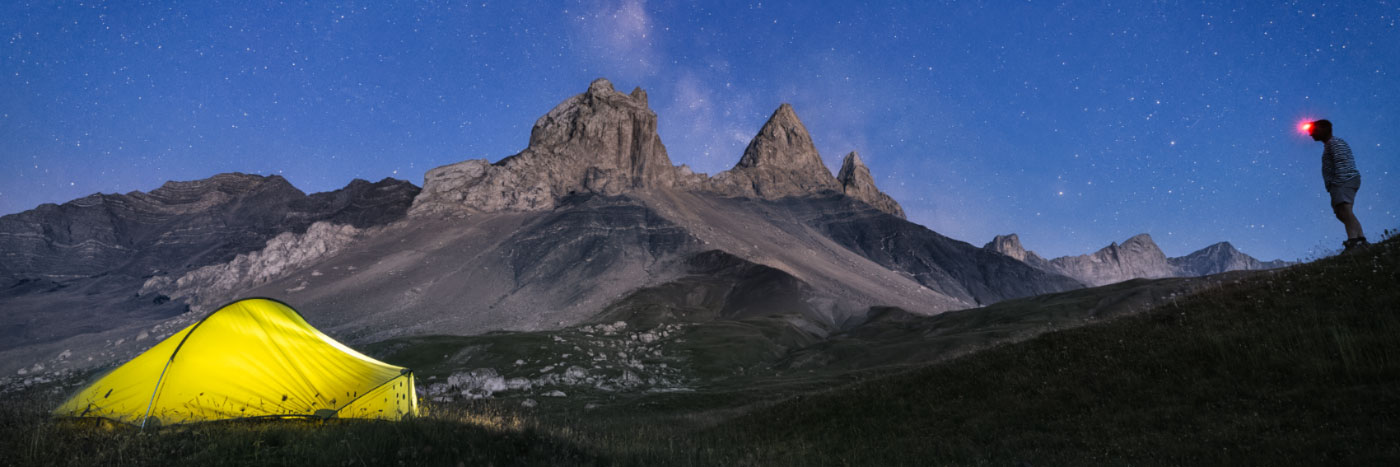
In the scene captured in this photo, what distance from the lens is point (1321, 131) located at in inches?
582

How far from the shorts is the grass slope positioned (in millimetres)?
1285

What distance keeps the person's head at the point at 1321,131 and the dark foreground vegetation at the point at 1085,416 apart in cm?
287

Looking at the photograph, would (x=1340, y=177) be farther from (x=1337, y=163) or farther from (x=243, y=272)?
(x=243, y=272)

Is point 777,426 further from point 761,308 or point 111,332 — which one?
point 111,332

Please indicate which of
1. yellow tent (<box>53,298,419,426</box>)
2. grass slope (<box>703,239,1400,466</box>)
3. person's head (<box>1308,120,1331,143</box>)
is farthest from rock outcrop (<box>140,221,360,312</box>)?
person's head (<box>1308,120,1331,143</box>)

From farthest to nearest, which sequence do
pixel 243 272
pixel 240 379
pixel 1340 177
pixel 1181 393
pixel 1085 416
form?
pixel 243 272, pixel 240 379, pixel 1340 177, pixel 1085 416, pixel 1181 393

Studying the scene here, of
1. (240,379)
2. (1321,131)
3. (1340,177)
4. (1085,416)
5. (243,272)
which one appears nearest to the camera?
(1085,416)

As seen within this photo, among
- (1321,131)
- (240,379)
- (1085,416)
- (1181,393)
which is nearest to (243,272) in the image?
(240,379)

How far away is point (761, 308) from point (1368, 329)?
13732cm

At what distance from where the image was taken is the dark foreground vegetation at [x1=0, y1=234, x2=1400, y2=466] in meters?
8.85

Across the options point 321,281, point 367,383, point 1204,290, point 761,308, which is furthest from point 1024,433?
point 321,281

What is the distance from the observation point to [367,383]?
17.7 metres

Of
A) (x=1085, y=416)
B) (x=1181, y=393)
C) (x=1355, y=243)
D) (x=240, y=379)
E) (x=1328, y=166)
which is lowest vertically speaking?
(x=1085, y=416)

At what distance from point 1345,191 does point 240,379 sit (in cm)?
2754
